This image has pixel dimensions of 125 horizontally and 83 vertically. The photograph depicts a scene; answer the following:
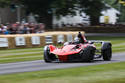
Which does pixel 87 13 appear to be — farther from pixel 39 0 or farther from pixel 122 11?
pixel 122 11

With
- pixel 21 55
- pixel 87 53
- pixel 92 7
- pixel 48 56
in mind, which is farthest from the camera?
pixel 92 7

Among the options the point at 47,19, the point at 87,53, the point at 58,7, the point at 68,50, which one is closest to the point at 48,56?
the point at 68,50

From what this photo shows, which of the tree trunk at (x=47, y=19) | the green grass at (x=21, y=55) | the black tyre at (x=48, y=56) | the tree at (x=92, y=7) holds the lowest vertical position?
the green grass at (x=21, y=55)

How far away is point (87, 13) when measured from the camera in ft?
116

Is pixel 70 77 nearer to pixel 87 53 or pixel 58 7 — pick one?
pixel 87 53

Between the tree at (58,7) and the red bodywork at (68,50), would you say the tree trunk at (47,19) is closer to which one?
the tree at (58,7)

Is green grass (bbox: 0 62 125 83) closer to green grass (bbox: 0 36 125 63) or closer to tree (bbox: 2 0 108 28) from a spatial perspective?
green grass (bbox: 0 36 125 63)

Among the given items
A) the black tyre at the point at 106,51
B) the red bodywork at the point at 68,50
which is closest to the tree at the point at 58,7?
the black tyre at the point at 106,51

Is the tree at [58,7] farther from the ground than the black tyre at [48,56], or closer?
farther from the ground

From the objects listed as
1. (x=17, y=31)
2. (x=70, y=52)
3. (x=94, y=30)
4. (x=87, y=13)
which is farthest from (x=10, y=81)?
(x=94, y=30)

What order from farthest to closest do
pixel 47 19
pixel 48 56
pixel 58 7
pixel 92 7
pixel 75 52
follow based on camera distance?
pixel 47 19 → pixel 92 7 → pixel 58 7 → pixel 48 56 → pixel 75 52

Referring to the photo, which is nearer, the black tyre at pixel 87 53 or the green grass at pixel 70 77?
the green grass at pixel 70 77

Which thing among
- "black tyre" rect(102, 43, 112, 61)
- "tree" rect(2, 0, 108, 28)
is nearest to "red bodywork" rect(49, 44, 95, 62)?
"black tyre" rect(102, 43, 112, 61)

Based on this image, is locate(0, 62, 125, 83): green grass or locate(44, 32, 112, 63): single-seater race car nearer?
locate(0, 62, 125, 83): green grass
